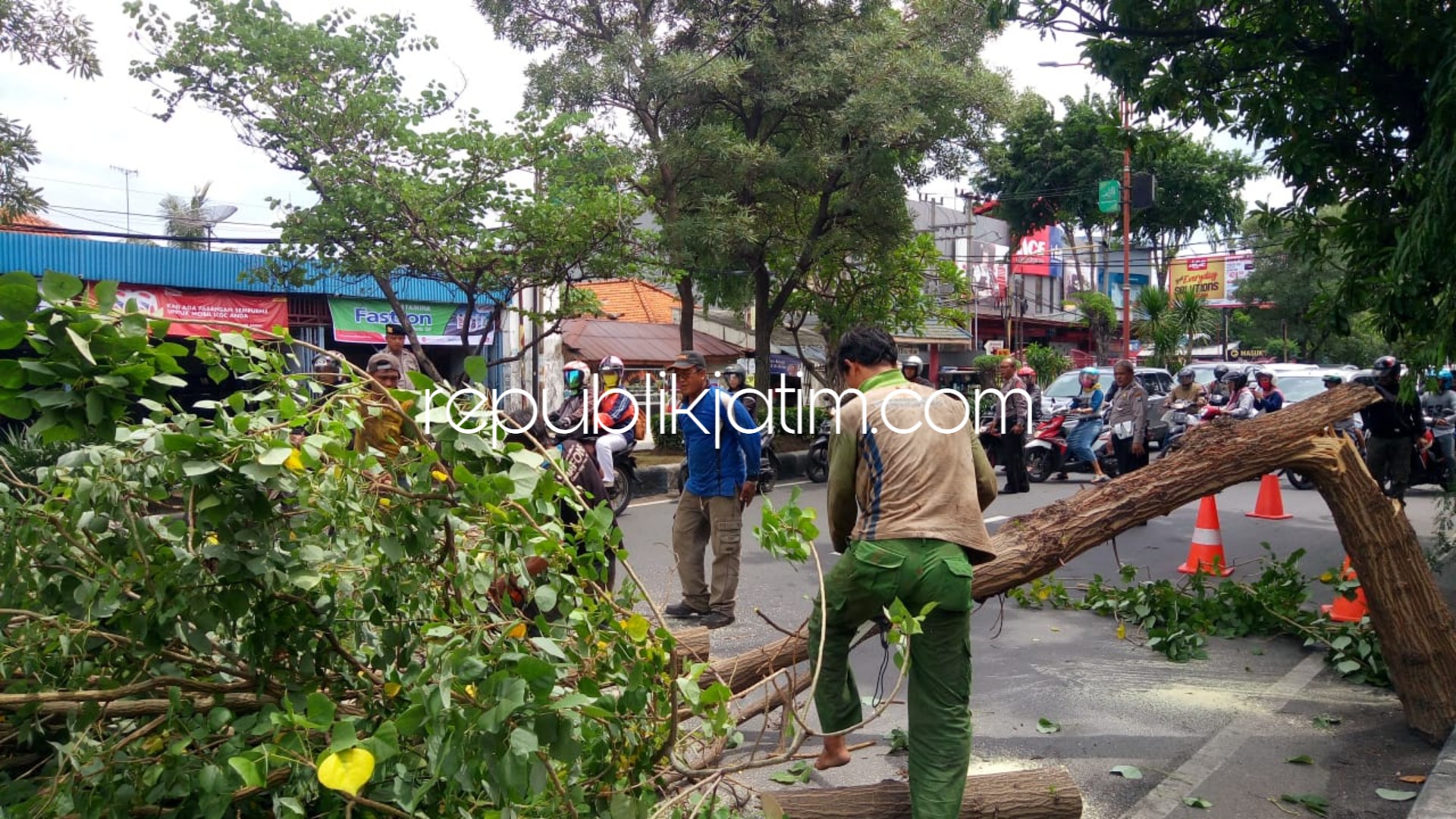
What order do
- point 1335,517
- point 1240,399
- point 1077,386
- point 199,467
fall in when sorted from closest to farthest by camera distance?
1. point 199,467
2. point 1335,517
3. point 1240,399
4. point 1077,386

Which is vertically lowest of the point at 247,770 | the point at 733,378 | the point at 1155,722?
the point at 1155,722

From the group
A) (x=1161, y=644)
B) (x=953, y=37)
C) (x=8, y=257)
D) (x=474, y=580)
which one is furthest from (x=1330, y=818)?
(x=8, y=257)

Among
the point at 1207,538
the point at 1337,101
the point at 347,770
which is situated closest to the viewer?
the point at 347,770

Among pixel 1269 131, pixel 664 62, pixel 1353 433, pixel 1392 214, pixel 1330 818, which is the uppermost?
pixel 664 62

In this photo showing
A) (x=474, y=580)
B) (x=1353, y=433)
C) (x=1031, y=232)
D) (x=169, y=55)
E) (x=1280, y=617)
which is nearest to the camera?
(x=474, y=580)

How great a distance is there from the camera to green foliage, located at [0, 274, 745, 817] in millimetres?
2160

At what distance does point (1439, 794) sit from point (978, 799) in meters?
1.55

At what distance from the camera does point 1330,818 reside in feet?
12.6

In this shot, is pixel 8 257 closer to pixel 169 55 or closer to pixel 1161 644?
pixel 169 55

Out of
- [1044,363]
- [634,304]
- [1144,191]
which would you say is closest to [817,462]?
[634,304]

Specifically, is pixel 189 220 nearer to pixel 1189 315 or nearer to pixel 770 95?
pixel 770 95

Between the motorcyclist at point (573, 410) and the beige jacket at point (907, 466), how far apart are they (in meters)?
2.44

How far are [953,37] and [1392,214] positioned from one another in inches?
466

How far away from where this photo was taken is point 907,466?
3334mm
